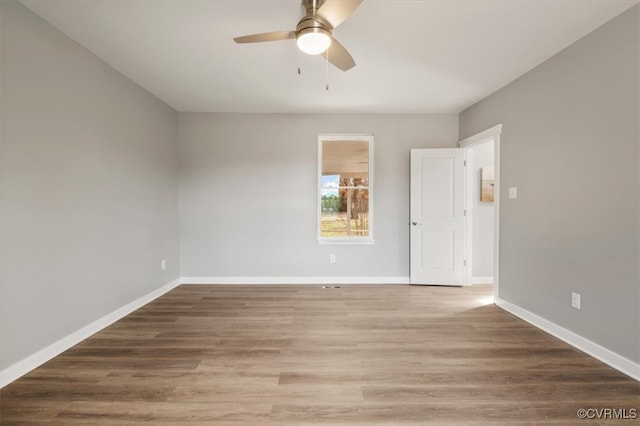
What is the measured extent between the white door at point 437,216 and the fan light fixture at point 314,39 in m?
2.78

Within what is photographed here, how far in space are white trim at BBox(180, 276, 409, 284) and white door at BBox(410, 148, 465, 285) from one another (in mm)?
390

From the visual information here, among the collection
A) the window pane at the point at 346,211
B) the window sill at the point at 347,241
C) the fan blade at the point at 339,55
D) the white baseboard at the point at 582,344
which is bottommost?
the white baseboard at the point at 582,344

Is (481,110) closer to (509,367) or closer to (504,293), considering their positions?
(504,293)

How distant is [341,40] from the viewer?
237 cm

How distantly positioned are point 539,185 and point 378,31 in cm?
211

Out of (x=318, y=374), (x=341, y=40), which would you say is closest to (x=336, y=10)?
(x=341, y=40)

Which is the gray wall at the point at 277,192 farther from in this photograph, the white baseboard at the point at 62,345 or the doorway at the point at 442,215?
the white baseboard at the point at 62,345

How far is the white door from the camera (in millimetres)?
4145

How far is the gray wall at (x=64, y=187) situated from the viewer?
1.91 metres

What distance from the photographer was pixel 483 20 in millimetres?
Result: 2119

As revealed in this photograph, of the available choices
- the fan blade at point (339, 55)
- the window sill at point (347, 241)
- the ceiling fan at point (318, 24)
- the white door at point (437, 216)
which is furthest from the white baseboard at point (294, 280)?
the ceiling fan at point (318, 24)

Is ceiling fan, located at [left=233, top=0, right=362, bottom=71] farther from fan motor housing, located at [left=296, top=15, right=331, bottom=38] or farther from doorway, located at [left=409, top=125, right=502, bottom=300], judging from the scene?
doorway, located at [left=409, top=125, right=502, bottom=300]

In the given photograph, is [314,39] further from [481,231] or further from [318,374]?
[481,231]

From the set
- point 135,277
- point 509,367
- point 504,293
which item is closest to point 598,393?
point 509,367
